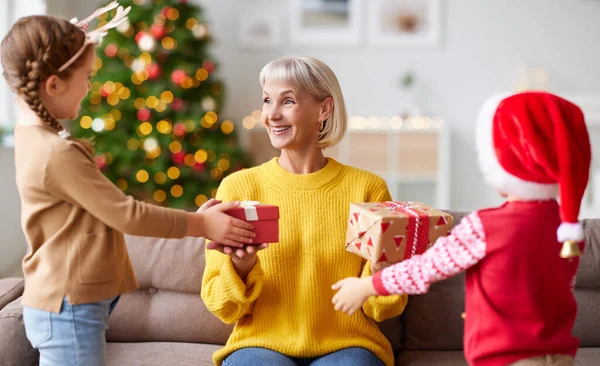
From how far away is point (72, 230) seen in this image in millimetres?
1429

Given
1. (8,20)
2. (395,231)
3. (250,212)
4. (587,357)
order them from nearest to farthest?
(395,231) < (250,212) < (587,357) < (8,20)

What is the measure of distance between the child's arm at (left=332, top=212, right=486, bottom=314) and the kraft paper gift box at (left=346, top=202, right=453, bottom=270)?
126 mm

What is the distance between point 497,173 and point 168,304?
4.47ft

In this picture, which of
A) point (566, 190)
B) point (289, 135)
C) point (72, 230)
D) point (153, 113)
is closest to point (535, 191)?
point (566, 190)

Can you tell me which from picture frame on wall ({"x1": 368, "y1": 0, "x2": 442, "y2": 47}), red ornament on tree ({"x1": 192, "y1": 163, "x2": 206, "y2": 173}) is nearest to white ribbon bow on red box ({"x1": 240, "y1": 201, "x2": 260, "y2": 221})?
red ornament on tree ({"x1": 192, "y1": 163, "x2": 206, "y2": 173})

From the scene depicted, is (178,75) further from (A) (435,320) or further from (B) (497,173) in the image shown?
(B) (497,173)

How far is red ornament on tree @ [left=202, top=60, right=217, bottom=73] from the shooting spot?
5125 mm

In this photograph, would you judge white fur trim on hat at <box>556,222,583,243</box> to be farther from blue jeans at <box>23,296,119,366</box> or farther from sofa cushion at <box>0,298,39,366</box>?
sofa cushion at <box>0,298,39,366</box>

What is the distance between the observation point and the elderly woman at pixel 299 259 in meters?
1.84

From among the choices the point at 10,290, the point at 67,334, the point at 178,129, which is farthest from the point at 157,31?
the point at 67,334

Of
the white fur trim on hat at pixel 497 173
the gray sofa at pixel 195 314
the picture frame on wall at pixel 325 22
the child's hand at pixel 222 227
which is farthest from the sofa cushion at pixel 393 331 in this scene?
the picture frame on wall at pixel 325 22

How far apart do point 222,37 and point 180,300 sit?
13.7 ft

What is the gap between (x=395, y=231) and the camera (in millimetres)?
1517

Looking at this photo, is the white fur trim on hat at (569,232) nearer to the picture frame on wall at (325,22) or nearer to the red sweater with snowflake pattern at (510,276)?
the red sweater with snowflake pattern at (510,276)
